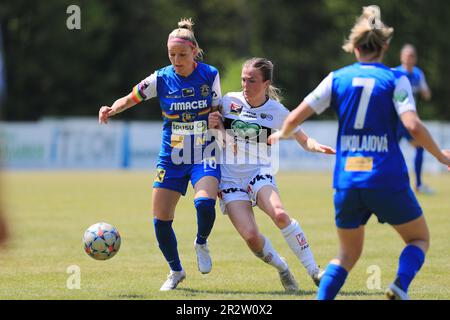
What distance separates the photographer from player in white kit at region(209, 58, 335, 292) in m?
7.49

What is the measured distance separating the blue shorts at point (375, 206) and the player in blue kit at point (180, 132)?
1943 mm

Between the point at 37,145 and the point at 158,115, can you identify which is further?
the point at 158,115

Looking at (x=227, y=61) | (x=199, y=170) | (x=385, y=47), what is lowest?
(x=199, y=170)

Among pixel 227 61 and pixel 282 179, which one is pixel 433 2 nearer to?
pixel 227 61

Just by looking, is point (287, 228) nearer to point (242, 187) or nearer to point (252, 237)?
point (252, 237)

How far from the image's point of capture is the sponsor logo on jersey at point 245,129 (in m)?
7.75

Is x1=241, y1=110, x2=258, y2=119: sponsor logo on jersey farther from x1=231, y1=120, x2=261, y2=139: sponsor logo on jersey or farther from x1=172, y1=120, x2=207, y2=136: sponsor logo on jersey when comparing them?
x1=172, y1=120, x2=207, y2=136: sponsor logo on jersey

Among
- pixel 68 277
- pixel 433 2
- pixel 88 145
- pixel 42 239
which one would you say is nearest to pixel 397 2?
pixel 433 2

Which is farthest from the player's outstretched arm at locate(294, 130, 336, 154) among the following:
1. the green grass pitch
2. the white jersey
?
the green grass pitch

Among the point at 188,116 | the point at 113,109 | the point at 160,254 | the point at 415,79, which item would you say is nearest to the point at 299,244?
the point at 188,116

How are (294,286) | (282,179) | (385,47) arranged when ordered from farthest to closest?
(282,179)
(294,286)
(385,47)

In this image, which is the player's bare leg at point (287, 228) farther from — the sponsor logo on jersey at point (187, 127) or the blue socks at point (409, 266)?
the blue socks at point (409, 266)

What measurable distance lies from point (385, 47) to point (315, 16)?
42.8 metres

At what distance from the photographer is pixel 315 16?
47.9m
